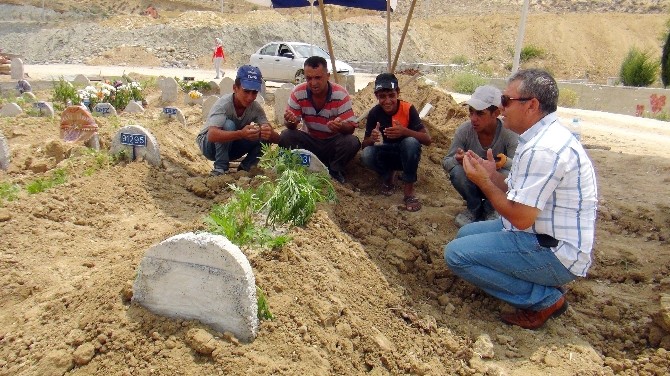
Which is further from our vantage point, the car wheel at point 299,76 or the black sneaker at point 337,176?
the car wheel at point 299,76

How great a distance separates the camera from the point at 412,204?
15.8 feet

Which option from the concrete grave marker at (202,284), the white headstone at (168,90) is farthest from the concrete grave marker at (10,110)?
the concrete grave marker at (202,284)

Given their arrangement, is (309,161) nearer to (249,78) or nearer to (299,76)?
(249,78)

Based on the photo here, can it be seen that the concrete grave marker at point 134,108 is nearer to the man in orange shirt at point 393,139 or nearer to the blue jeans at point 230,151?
the blue jeans at point 230,151

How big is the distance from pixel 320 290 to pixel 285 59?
52.8 feet

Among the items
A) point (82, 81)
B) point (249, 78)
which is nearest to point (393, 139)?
point (249, 78)

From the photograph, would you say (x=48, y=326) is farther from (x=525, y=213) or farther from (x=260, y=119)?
(x=260, y=119)

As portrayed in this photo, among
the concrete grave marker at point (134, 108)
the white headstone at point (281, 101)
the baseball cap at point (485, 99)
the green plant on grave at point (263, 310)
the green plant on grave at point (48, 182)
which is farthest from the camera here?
the concrete grave marker at point (134, 108)

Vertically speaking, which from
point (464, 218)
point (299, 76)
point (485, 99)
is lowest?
point (464, 218)

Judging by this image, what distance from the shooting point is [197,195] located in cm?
503

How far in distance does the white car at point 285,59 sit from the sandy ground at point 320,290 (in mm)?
12827

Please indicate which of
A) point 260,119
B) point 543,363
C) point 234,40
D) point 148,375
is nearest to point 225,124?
point 260,119

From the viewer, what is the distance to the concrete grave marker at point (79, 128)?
6055mm

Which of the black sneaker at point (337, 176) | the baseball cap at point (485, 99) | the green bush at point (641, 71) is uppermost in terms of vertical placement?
the green bush at point (641, 71)
